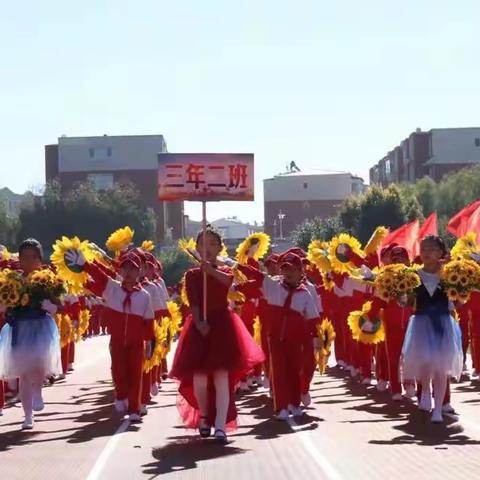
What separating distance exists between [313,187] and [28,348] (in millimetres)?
101347

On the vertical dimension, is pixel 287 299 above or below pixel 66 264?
below

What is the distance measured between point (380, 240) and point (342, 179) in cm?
9634

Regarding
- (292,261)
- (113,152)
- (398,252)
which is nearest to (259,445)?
(292,261)

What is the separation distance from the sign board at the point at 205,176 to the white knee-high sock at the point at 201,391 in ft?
6.22

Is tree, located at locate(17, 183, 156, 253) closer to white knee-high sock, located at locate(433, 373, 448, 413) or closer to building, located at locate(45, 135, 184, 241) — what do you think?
building, located at locate(45, 135, 184, 241)

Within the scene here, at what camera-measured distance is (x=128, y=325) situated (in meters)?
14.2

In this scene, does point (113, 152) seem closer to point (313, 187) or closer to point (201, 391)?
point (313, 187)

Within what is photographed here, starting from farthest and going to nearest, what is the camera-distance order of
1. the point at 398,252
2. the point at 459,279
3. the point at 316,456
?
the point at 398,252
the point at 459,279
the point at 316,456

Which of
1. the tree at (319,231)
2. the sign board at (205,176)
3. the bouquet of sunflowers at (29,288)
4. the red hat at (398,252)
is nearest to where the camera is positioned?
the sign board at (205,176)

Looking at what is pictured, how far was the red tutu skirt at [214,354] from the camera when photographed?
12141 mm

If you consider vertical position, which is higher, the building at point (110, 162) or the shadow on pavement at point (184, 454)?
the building at point (110, 162)

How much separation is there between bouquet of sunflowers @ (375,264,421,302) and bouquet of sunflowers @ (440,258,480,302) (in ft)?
1.07

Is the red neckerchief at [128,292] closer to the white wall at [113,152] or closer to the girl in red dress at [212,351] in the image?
the girl in red dress at [212,351]

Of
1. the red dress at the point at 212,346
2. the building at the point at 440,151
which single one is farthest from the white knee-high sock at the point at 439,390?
the building at the point at 440,151
